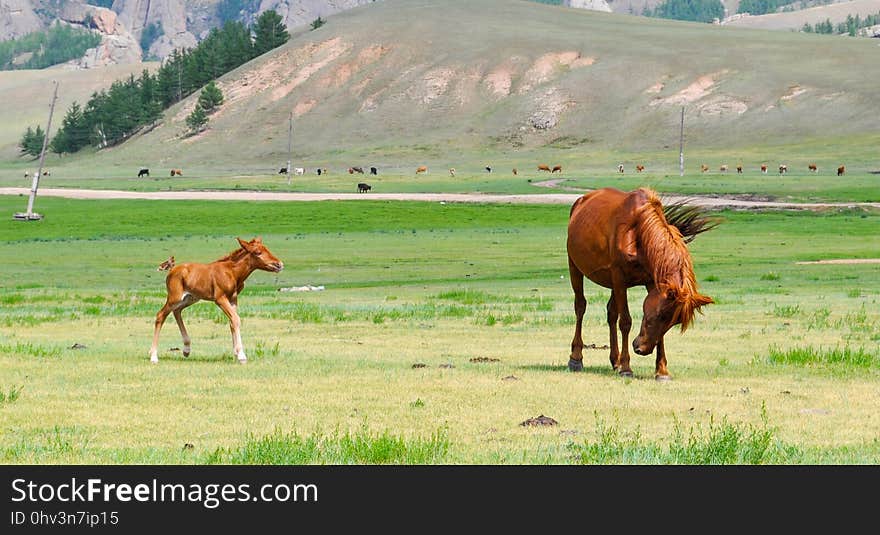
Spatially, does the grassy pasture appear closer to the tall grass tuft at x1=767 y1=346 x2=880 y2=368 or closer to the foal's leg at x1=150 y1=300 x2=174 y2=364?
the tall grass tuft at x1=767 y1=346 x2=880 y2=368

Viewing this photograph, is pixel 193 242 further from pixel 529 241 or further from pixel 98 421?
pixel 98 421

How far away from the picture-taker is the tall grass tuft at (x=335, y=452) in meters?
11.4

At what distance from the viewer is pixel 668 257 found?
17844 mm

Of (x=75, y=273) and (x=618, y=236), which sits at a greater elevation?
(x=618, y=236)

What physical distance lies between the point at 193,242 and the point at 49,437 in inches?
1873

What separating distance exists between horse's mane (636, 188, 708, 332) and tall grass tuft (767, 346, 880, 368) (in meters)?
2.63

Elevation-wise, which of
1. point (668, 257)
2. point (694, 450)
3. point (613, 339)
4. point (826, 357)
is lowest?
point (826, 357)

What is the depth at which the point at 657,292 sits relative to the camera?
17766mm

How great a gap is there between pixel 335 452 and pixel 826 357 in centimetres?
1035

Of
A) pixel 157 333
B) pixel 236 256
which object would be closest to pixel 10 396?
pixel 157 333

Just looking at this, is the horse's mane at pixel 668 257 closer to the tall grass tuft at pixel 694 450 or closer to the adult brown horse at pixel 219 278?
the tall grass tuft at pixel 694 450

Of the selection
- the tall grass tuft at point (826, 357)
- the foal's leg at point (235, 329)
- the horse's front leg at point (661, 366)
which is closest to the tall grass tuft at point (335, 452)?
the horse's front leg at point (661, 366)

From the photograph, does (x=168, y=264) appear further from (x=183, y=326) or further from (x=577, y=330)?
(x=577, y=330)
